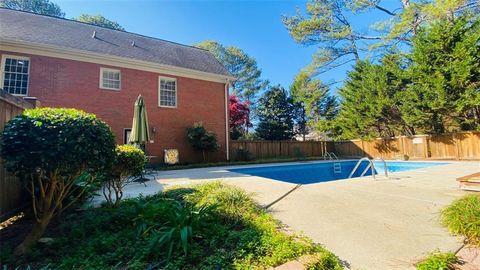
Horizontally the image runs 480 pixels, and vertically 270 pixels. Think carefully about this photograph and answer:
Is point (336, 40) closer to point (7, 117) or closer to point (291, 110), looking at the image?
point (291, 110)

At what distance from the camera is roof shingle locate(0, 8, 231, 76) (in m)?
11.1

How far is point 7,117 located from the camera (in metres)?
3.35

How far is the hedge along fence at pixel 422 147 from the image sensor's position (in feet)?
41.2

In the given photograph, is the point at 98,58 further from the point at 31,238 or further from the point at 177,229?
the point at 177,229

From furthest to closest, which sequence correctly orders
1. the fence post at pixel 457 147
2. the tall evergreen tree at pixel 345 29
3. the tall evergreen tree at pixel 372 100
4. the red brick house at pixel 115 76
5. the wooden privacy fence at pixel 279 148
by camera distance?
the wooden privacy fence at pixel 279 148 → the tall evergreen tree at pixel 372 100 → the tall evergreen tree at pixel 345 29 → the fence post at pixel 457 147 → the red brick house at pixel 115 76

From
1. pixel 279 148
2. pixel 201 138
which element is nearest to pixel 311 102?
pixel 279 148

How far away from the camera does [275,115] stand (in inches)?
910

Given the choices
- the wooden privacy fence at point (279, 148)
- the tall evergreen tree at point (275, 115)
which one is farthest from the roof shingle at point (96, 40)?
the tall evergreen tree at point (275, 115)

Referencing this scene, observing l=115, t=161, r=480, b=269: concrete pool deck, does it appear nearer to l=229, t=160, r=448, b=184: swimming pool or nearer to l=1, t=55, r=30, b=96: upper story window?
l=229, t=160, r=448, b=184: swimming pool

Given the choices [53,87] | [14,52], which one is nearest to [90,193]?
[53,87]

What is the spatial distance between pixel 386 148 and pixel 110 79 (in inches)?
679

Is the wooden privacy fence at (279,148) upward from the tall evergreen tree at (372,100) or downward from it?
downward

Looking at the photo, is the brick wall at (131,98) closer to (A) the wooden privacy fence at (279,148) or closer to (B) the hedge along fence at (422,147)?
(A) the wooden privacy fence at (279,148)

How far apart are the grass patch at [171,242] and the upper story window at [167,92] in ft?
34.1
